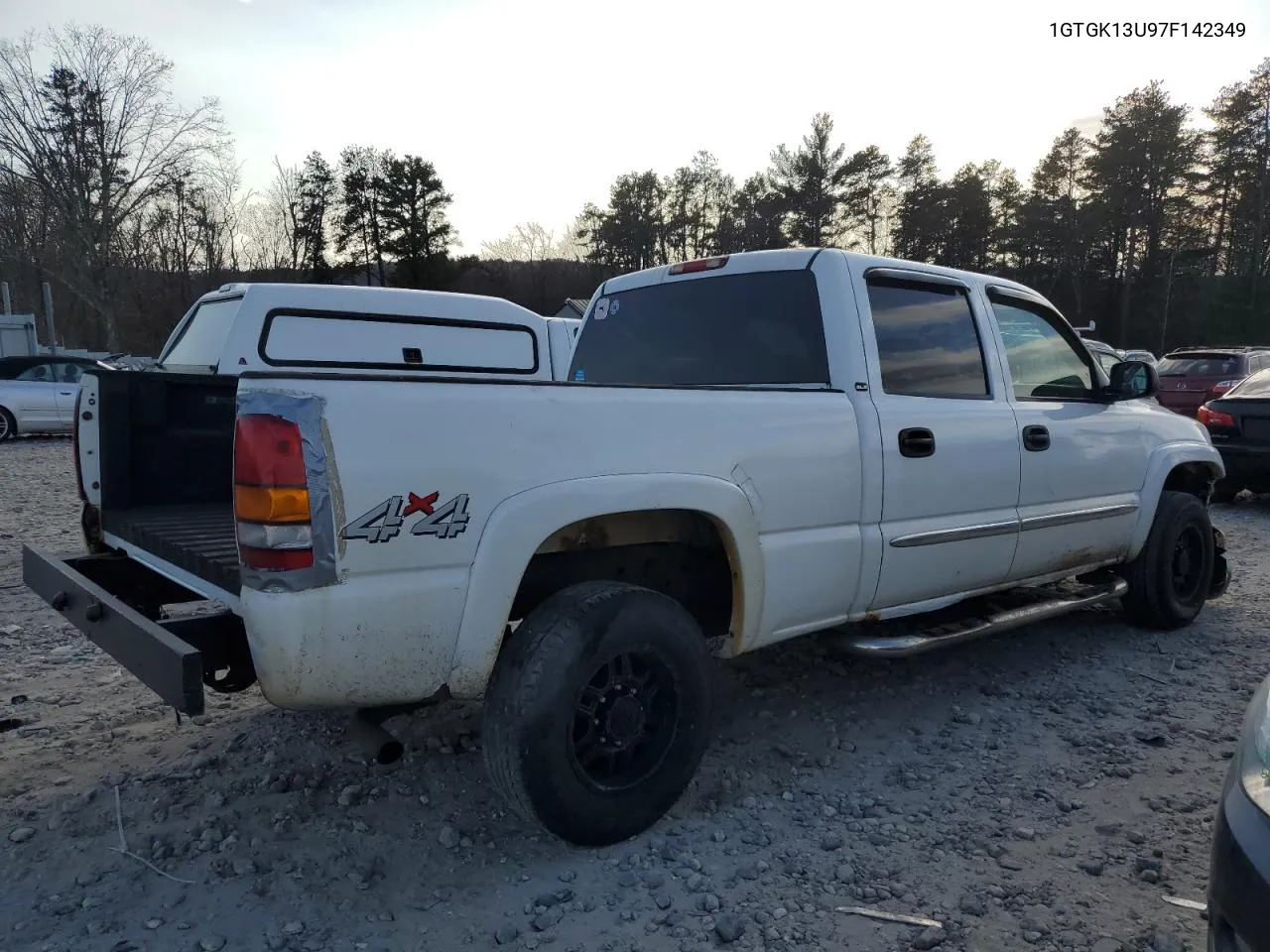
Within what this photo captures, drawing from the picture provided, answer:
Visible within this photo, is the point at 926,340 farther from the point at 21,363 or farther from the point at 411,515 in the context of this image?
the point at 21,363

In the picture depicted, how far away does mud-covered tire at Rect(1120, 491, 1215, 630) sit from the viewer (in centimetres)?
490

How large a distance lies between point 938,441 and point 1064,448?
1015mm

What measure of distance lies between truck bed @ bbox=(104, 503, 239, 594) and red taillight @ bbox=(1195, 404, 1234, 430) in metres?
9.41

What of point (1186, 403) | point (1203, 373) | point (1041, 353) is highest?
point (1203, 373)

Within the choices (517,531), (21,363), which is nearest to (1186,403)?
(517,531)

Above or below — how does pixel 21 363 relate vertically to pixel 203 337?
below

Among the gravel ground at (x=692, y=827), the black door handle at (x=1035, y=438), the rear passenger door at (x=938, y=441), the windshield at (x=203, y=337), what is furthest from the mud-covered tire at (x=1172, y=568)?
the windshield at (x=203, y=337)

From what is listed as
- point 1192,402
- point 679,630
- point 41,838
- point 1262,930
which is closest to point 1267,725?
point 1262,930

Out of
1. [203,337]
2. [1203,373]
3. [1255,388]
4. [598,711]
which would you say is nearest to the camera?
[598,711]

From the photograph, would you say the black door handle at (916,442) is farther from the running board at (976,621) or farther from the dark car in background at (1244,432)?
the dark car in background at (1244,432)

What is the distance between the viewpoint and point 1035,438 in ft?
13.4

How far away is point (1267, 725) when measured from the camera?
75.1 inches

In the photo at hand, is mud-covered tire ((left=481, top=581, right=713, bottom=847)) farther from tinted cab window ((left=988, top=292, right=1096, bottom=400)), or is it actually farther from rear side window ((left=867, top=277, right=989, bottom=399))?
tinted cab window ((left=988, top=292, right=1096, bottom=400))

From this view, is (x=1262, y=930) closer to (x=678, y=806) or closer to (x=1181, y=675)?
(x=678, y=806)
